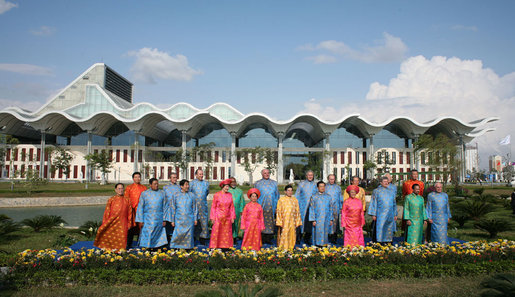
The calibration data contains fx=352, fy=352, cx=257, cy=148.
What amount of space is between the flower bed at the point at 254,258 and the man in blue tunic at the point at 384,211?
1292 millimetres

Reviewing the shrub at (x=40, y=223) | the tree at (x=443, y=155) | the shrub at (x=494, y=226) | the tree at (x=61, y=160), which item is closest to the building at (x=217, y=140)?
the tree at (x=61, y=160)

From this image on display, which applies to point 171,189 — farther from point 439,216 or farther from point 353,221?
point 439,216

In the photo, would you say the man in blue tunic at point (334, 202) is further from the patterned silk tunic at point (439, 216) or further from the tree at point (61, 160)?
the tree at point (61, 160)

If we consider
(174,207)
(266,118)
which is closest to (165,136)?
(266,118)

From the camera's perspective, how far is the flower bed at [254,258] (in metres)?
5.28

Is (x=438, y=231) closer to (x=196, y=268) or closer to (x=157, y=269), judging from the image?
(x=196, y=268)

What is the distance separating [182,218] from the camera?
6.74m

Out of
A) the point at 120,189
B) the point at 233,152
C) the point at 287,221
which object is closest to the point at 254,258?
the point at 287,221

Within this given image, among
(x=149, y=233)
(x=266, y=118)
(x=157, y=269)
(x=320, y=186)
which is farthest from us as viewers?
(x=266, y=118)

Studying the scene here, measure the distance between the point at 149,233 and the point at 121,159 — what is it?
111 ft

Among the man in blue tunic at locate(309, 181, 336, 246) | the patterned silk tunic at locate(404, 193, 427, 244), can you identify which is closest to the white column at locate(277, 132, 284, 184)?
the man in blue tunic at locate(309, 181, 336, 246)

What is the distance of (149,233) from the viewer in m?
6.68

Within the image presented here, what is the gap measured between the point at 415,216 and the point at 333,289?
10.4ft

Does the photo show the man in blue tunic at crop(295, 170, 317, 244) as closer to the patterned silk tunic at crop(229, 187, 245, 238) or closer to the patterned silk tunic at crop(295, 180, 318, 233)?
the patterned silk tunic at crop(295, 180, 318, 233)
